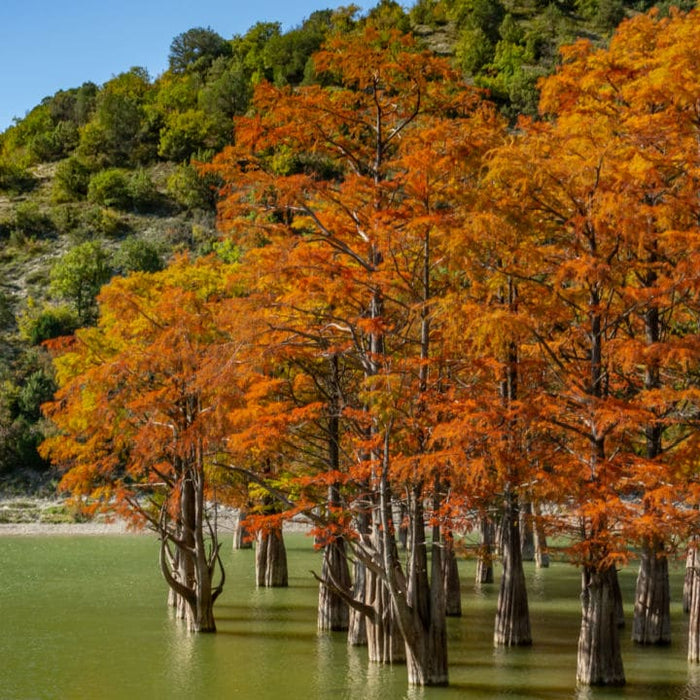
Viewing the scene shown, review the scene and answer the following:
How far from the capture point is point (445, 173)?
2314 cm

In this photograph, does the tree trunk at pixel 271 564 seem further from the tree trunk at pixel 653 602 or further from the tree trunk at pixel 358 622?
the tree trunk at pixel 653 602

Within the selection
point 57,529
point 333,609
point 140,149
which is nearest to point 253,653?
point 333,609

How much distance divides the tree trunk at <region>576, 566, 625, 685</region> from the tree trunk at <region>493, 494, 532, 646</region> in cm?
537

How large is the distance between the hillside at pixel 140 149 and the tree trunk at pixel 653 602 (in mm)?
56059

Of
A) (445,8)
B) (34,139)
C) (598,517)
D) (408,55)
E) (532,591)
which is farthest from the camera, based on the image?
(445,8)

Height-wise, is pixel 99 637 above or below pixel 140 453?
below

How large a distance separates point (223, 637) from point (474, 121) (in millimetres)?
14913

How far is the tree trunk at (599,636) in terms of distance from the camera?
70.4 feet

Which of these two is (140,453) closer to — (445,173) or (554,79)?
(445,173)

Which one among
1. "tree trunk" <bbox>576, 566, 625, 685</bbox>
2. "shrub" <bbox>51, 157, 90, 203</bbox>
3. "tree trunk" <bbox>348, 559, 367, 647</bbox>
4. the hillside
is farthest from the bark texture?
"shrub" <bbox>51, 157, 90, 203</bbox>

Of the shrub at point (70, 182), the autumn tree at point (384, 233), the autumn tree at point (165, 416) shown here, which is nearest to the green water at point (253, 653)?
the autumn tree at point (384, 233)

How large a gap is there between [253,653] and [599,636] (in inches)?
358

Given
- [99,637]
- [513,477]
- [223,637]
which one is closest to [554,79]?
[513,477]

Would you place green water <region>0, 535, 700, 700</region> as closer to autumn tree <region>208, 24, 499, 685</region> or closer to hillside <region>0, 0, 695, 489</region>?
autumn tree <region>208, 24, 499, 685</region>
